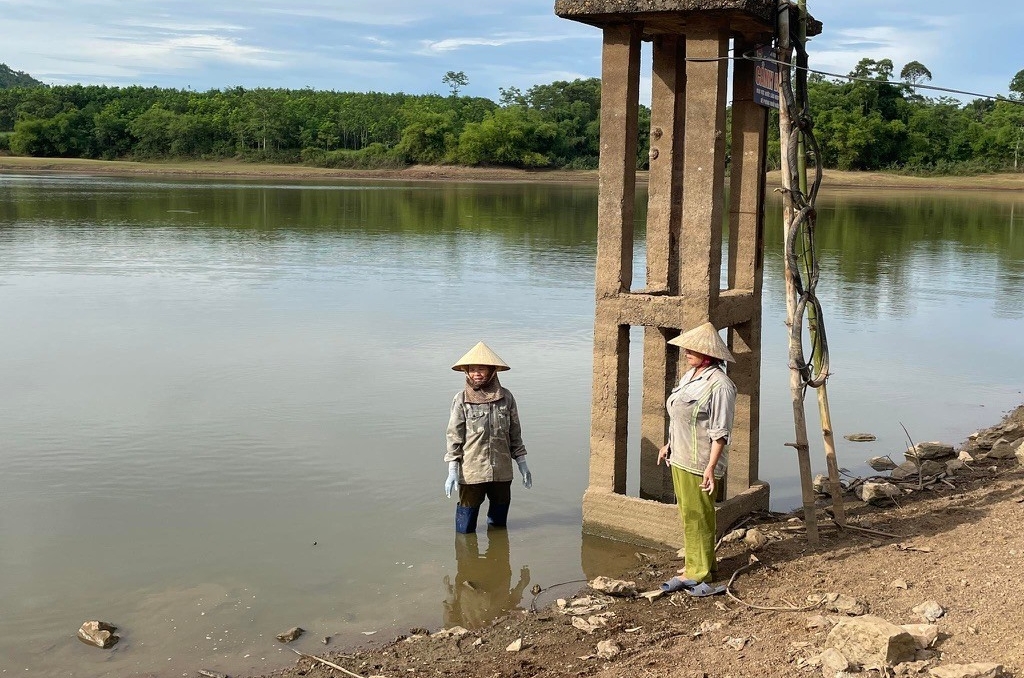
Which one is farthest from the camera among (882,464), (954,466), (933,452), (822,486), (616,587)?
(882,464)

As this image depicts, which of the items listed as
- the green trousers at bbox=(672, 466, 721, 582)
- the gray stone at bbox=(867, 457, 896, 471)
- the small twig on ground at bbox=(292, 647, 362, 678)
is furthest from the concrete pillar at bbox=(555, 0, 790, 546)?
the small twig on ground at bbox=(292, 647, 362, 678)

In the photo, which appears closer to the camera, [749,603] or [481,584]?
[749,603]

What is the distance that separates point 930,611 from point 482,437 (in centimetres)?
314

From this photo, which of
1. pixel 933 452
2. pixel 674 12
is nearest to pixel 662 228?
pixel 674 12

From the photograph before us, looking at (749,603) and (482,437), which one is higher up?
(482,437)

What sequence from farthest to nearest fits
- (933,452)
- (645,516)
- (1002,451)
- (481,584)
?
(933,452)
(1002,451)
(645,516)
(481,584)

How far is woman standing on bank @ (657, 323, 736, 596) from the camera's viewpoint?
6523 millimetres

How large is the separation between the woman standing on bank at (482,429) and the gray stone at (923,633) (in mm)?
2986

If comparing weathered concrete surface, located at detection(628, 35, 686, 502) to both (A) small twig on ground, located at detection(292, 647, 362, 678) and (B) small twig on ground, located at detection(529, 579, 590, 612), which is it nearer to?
(B) small twig on ground, located at detection(529, 579, 590, 612)

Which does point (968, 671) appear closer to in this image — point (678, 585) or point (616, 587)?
point (678, 585)

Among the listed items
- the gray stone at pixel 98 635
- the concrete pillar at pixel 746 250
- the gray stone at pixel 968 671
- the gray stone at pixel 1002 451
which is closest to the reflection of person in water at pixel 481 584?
the concrete pillar at pixel 746 250

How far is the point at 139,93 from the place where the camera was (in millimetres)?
130625

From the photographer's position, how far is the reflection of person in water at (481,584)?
23.4 ft

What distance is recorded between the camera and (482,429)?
7.72 m
